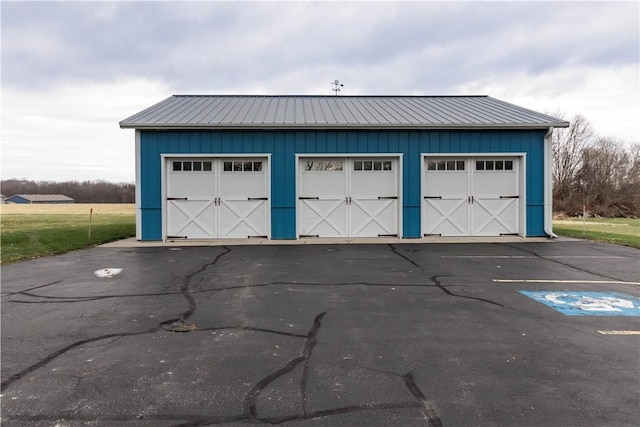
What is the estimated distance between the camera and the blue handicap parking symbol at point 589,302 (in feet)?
16.3

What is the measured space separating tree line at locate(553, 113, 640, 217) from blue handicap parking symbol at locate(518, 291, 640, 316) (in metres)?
35.4

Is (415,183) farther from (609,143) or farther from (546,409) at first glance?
(609,143)

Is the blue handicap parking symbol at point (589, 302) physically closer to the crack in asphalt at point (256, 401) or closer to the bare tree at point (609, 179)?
the crack in asphalt at point (256, 401)

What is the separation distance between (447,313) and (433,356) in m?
1.44

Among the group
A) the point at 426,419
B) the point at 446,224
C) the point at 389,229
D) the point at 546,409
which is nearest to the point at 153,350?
the point at 426,419

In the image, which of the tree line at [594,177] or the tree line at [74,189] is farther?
the tree line at [74,189]

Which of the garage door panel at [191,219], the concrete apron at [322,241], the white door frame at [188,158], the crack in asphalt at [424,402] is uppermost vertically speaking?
the white door frame at [188,158]

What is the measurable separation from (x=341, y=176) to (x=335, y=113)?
103 inches

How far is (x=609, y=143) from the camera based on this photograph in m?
43.5

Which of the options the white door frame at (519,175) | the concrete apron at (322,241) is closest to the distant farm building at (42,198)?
the concrete apron at (322,241)

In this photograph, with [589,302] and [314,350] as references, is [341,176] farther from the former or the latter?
[314,350]

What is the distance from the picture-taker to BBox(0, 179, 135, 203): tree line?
92312 millimetres

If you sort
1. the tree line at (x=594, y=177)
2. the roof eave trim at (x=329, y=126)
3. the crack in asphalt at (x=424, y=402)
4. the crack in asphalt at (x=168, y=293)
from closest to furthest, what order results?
the crack in asphalt at (x=424, y=402) < the crack in asphalt at (x=168, y=293) < the roof eave trim at (x=329, y=126) < the tree line at (x=594, y=177)

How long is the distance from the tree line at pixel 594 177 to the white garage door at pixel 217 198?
3368 cm
